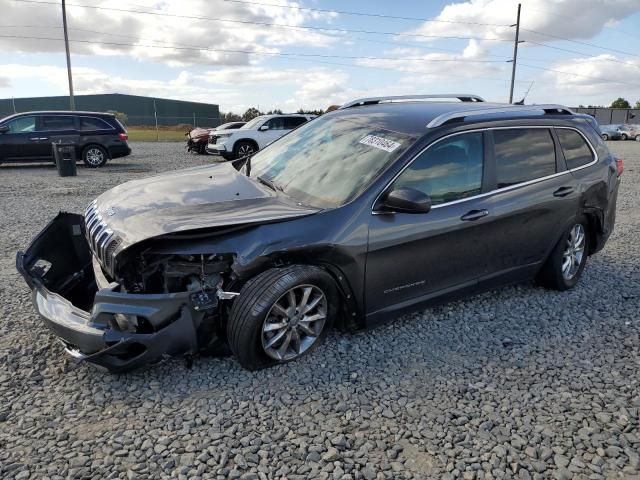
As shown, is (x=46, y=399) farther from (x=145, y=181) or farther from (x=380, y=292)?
(x=380, y=292)

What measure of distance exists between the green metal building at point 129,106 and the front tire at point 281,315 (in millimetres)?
45855

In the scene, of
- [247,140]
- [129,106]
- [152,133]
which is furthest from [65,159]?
[129,106]

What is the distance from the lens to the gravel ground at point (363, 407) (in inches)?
97.0

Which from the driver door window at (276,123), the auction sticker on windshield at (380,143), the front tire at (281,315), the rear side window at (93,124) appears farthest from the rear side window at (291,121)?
the front tire at (281,315)

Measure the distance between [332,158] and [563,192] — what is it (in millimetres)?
2214

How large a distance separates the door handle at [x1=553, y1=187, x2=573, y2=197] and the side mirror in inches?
68.6

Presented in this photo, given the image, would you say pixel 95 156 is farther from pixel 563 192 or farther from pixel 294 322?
pixel 563 192

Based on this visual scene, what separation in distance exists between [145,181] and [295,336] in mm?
1966

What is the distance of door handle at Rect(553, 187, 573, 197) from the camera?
4376 millimetres

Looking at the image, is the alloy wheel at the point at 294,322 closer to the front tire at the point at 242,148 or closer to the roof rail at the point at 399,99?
the roof rail at the point at 399,99

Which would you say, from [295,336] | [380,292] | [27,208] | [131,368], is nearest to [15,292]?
[131,368]

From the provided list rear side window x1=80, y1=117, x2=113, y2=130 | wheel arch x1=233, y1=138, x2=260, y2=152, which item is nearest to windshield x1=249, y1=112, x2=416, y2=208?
rear side window x1=80, y1=117, x2=113, y2=130

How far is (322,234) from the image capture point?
3.19 m

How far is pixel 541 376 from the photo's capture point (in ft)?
10.9
